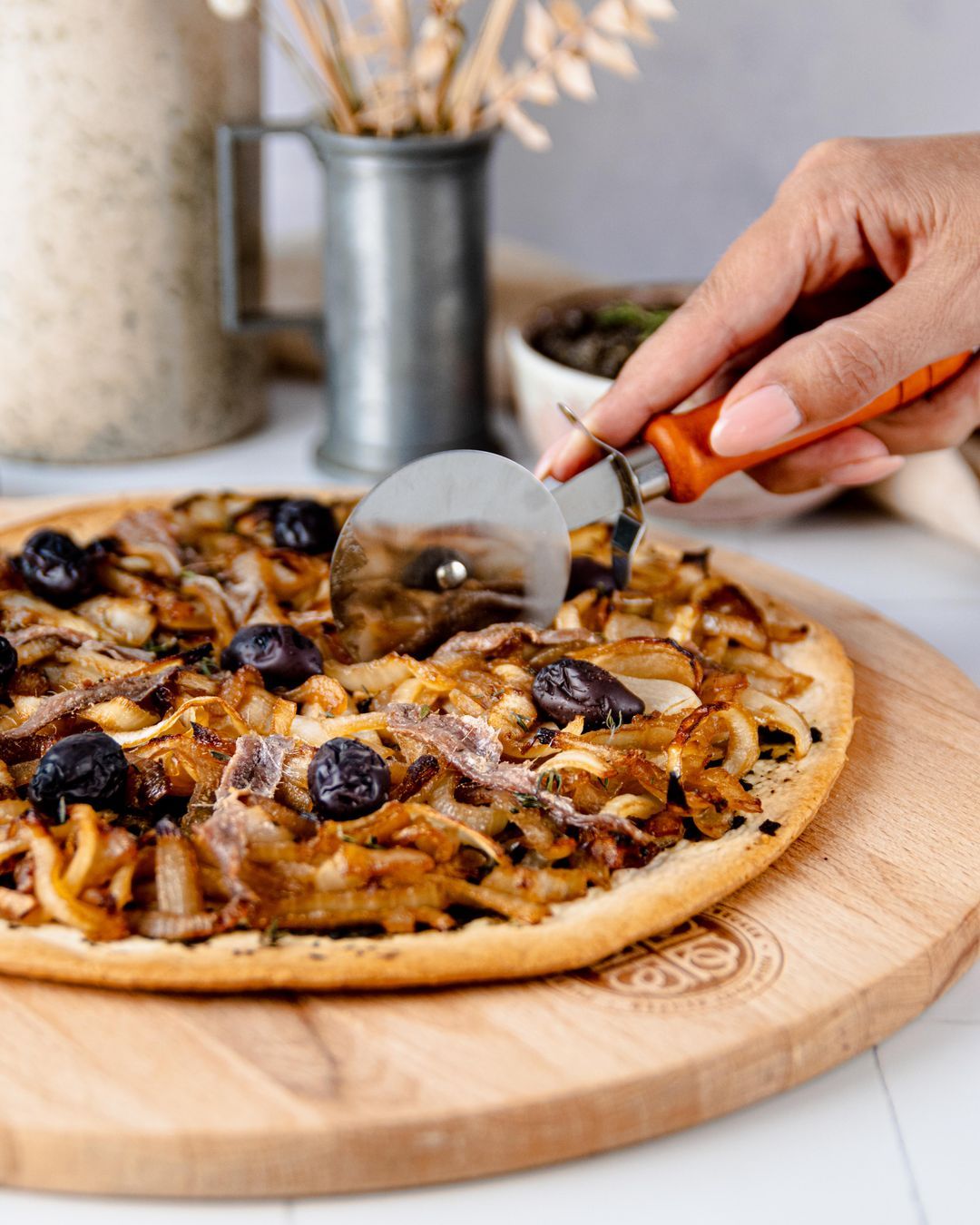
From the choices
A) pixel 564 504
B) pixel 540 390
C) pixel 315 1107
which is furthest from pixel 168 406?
pixel 315 1107

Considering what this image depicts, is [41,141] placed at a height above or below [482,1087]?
above

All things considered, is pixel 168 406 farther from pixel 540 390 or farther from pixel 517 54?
pixel 517 54

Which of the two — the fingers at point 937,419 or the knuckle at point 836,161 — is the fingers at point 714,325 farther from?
the fingers at point 937,419

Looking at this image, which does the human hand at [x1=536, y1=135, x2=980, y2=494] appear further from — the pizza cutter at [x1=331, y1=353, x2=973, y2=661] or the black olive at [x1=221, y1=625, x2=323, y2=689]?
the black olive at [x1=221, y1=625, x2=323, y2=689]

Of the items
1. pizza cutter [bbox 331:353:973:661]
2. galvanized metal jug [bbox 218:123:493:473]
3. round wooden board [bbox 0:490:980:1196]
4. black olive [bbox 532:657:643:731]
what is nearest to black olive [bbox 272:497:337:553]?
pizza cutter [bbox 331:353:973:661]

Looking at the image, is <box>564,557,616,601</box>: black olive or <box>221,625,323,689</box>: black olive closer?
<box>221,625,323,689</box>: black olive

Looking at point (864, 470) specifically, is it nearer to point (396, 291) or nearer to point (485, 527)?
point (485, 527)
